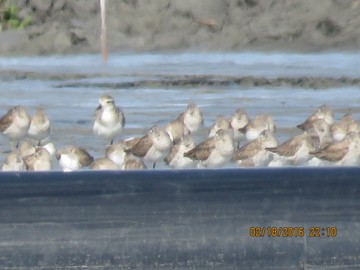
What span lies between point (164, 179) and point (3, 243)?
0.76 meters

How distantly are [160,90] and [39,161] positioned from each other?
5.16m

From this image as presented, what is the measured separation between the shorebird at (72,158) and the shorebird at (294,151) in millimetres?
1639

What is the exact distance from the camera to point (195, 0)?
61.9ft

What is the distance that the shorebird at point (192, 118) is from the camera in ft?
35.2

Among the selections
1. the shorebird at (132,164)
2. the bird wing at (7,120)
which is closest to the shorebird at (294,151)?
the shorebird at (132,164)

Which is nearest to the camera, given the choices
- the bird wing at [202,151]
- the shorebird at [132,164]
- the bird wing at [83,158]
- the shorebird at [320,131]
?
the shorebird at [132,164]

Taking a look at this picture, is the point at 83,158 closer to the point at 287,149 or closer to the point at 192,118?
the point at 287,149

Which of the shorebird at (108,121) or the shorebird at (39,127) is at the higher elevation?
the shorebird at (108,121)

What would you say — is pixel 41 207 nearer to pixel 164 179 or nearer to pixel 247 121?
pixel 164 179

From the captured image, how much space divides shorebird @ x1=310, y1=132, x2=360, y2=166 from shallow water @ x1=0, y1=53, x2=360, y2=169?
1.57 meters

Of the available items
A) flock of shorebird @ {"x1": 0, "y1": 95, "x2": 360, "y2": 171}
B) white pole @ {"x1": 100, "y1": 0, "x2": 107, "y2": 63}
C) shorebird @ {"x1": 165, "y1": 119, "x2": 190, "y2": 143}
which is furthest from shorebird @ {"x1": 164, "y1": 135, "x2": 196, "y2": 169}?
white pole @ {"x1": 100, "y1": 0, "x2": 107, "y2": 63}

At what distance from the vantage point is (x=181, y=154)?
9.71 meters

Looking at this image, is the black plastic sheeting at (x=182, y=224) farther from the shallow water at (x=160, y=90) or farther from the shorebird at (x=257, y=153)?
the shallow water at (x=160, y=90)

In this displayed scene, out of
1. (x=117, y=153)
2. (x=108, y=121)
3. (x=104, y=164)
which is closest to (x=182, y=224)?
(x=104, y=164)
